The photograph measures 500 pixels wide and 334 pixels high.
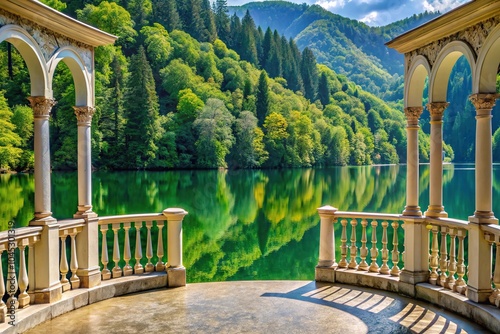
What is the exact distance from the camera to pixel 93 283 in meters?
6.55

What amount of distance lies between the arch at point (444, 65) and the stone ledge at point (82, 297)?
4.27m

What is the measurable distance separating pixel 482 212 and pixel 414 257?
1.27m

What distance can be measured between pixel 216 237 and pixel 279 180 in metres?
24.9

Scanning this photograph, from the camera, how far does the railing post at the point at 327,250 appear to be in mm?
7456

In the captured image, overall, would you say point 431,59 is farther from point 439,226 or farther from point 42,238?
point 42,238

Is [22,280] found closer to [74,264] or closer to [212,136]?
[74,264]

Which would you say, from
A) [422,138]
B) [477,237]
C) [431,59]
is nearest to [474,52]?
[431,59]

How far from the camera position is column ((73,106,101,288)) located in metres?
6.54

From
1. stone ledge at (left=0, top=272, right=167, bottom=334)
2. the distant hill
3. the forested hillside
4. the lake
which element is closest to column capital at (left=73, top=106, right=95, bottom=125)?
stone ledge at (left=0, top=272, right=167, bottom=334)

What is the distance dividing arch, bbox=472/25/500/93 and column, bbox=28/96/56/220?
15.4 ft

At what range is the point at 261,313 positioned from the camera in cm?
595

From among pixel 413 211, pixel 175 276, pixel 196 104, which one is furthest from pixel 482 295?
pixel 196 104

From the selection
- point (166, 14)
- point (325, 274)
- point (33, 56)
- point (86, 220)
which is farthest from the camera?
point (166, 14)

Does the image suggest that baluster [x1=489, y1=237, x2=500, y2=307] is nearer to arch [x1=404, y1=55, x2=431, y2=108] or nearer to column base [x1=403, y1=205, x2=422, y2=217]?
column base [x1=403, y1=205, x2=422, y2=217]
